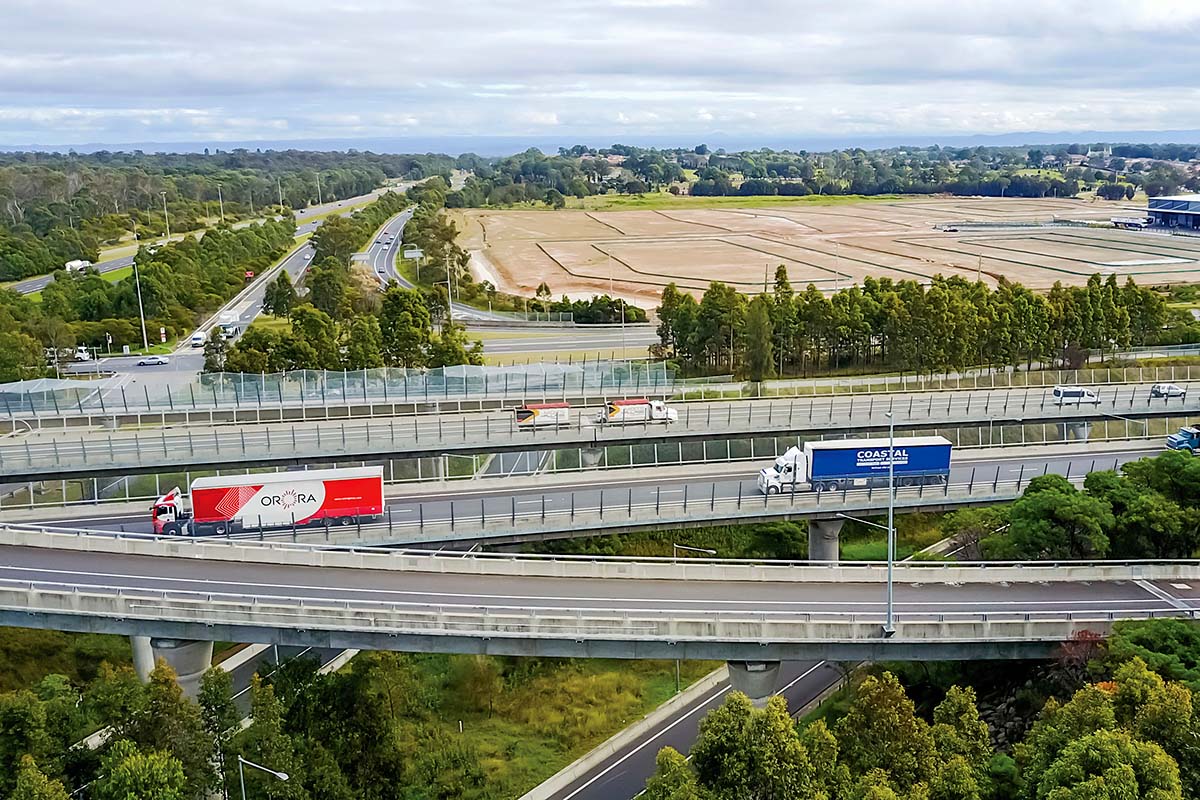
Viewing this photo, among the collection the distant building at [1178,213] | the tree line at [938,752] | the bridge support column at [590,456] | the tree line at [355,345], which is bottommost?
the tree line at [938,752]

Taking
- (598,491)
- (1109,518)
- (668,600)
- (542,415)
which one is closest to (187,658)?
(668,600)

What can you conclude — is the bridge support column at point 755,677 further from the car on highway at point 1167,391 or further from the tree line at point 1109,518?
the car on highway at point 1167,391

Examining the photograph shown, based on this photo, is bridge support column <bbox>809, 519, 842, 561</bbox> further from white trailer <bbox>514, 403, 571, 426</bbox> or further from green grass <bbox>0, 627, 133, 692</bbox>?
green grass <bbox>0, 627, 133, 692</bbox>

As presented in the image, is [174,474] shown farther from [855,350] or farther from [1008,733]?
[855,350]

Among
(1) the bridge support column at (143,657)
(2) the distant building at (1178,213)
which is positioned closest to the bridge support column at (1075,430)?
(1) the bridge support column at (143,657)

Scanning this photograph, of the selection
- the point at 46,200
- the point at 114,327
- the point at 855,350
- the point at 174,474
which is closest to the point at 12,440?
the point at 174,474

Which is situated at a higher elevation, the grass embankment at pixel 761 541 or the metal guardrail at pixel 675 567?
the metal guardrail at pixel 675 567

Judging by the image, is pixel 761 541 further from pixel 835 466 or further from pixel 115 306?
pixel 115 306

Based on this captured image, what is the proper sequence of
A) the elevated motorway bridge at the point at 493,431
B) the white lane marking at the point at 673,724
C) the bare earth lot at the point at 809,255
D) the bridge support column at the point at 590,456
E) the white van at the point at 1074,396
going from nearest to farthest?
the white lane marking at the point at 673,724, the elevated motorway bridge at the point at 493,431, the bridge support column at the point at 590,456, the white van at the point at 1074,396, the bare earth lot at the point at 809,255
